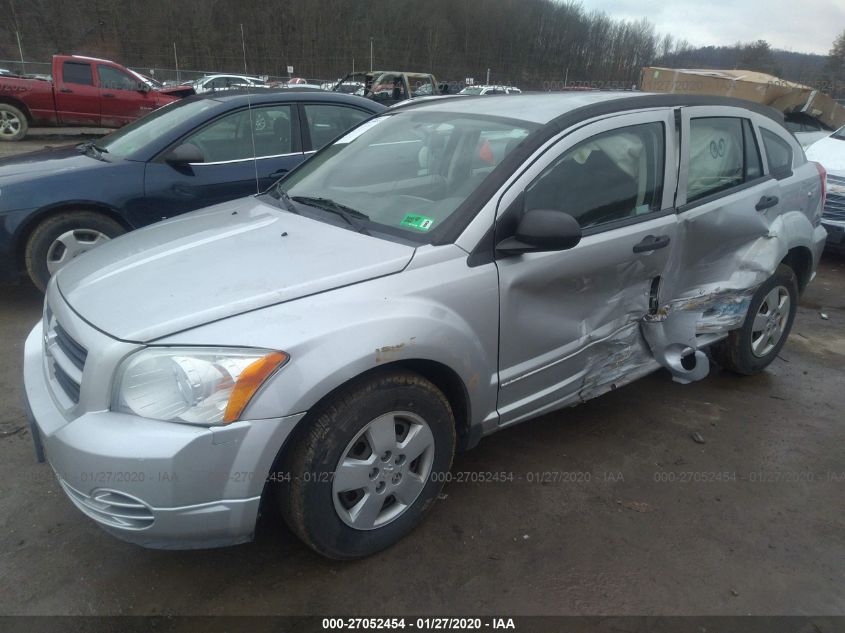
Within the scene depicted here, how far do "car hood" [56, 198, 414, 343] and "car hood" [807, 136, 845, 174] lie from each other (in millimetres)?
6688

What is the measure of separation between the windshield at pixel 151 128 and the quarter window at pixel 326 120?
838mm

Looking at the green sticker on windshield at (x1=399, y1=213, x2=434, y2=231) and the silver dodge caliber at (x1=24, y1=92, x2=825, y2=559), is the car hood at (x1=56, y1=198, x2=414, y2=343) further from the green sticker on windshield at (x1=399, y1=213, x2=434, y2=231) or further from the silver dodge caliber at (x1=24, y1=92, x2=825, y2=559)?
the green sticker on windshield at (x1=399, y1=213, x2=434, y2=231)

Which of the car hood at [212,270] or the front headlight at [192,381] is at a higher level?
the car hood at [212,270]

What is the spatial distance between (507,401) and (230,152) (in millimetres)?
3548

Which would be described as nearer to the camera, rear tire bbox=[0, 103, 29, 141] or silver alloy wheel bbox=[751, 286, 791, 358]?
silver alloy wheel bbox=[751, 286, 791, 358]

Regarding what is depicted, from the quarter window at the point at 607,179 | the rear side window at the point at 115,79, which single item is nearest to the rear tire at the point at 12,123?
the rear side window at the point at 115,79

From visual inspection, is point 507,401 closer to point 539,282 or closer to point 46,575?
point 539,282

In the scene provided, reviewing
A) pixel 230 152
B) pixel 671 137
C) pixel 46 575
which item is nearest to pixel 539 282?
pixel 671 137

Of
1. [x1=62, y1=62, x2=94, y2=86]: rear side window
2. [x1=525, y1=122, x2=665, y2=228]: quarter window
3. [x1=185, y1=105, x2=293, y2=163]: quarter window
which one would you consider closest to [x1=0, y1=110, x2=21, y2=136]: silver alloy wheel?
[x1=62, y1=62, x2=94, y2=86]: rear side window

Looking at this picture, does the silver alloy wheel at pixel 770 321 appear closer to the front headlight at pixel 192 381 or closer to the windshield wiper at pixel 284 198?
the windshield wiper at pixel 284 198

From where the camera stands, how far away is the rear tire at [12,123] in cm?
1292

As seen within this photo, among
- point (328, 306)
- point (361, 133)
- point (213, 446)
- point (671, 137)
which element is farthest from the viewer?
point (361, 133)

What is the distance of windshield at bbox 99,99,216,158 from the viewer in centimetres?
481

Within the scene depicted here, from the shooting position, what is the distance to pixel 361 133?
3.35 metres
